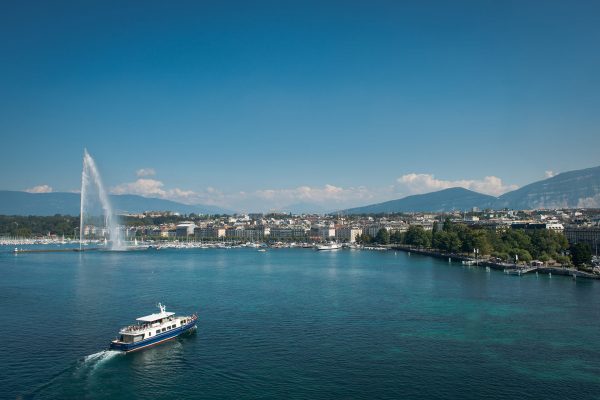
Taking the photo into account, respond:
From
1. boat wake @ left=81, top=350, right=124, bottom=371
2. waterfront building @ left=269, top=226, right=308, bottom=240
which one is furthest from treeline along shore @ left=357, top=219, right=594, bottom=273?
waterfront building @ left=269, top=226, right=308, bottom=240

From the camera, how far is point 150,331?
48.8 feet

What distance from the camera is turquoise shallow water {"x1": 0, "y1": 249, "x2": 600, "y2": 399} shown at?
11.4 metres

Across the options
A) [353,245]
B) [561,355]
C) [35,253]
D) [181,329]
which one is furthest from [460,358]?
[353,245]

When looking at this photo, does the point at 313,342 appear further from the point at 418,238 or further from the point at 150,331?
the point at 418,238

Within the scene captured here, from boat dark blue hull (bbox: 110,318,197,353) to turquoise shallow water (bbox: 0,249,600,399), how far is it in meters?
0.24

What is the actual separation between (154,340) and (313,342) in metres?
4.56

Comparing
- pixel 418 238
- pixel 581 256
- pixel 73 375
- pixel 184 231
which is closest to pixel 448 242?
pixel 418 238

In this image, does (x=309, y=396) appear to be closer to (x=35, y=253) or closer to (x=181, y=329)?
(x=181, y=329)

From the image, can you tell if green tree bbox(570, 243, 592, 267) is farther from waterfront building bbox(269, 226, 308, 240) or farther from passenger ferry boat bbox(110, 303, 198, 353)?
waterfront building bbox(269, 226, 308, 240)

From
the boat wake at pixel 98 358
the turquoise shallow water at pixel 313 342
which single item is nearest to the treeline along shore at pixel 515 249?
the turquoise shallow water at pixel 313 342

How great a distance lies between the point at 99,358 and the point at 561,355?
11955 millimetres

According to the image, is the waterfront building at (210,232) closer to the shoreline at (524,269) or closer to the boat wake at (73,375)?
→ the shoreline at (524,269)

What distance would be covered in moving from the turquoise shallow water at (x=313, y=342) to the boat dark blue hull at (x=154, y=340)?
9.3 inches

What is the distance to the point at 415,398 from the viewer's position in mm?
10797
